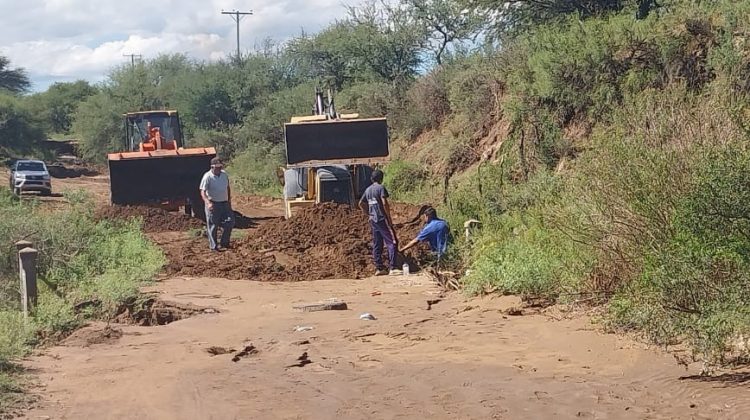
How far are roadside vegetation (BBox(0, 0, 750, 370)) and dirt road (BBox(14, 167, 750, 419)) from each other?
0.56m

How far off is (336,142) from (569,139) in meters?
5.15

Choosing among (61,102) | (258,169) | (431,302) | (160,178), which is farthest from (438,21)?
(61,102)

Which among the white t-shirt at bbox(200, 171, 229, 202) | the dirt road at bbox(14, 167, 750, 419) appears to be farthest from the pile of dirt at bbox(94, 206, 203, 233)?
the dirt road at bbox(14, 167, 750, 419)

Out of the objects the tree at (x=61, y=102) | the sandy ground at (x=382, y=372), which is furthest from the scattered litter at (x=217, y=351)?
the tree at (x=61, y=102)

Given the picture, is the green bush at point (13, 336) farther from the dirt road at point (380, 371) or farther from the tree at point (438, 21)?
the tree at point (438, 21)

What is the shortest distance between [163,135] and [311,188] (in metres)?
8.58

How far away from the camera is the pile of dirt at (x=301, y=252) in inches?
607

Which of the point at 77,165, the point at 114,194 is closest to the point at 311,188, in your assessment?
the point at 114,194

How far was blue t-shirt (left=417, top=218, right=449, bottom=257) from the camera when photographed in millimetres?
14781

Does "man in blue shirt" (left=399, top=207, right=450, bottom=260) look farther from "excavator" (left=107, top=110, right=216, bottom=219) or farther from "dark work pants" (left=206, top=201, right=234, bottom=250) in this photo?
"excavator" (left=107, top=110, right=216, bottom=219)

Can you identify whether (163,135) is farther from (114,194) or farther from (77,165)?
(77,165)

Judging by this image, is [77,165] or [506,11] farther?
[77,165]

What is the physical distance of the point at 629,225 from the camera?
29.7 feet

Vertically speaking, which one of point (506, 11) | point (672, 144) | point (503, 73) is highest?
point (506, 11)
